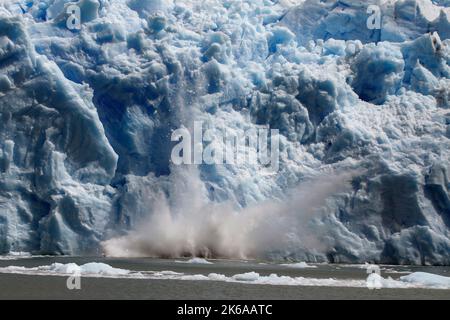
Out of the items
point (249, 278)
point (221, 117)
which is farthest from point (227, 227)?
point (249, 278)

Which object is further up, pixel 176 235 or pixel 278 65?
pixel 278 65

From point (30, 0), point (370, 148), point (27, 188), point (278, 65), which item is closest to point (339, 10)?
point (278, 65)

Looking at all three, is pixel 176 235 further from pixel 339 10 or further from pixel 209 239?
pixel 339 10

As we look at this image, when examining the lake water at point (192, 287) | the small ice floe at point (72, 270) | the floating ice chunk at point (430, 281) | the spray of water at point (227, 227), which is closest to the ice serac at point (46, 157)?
the spray of water at point (227, 227)

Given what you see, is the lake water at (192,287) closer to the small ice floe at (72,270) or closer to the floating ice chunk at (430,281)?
the floating ice chunk at (430,281)

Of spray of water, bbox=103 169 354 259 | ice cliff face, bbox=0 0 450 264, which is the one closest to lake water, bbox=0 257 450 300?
ice cliff face, bbox=0 0 450 264
